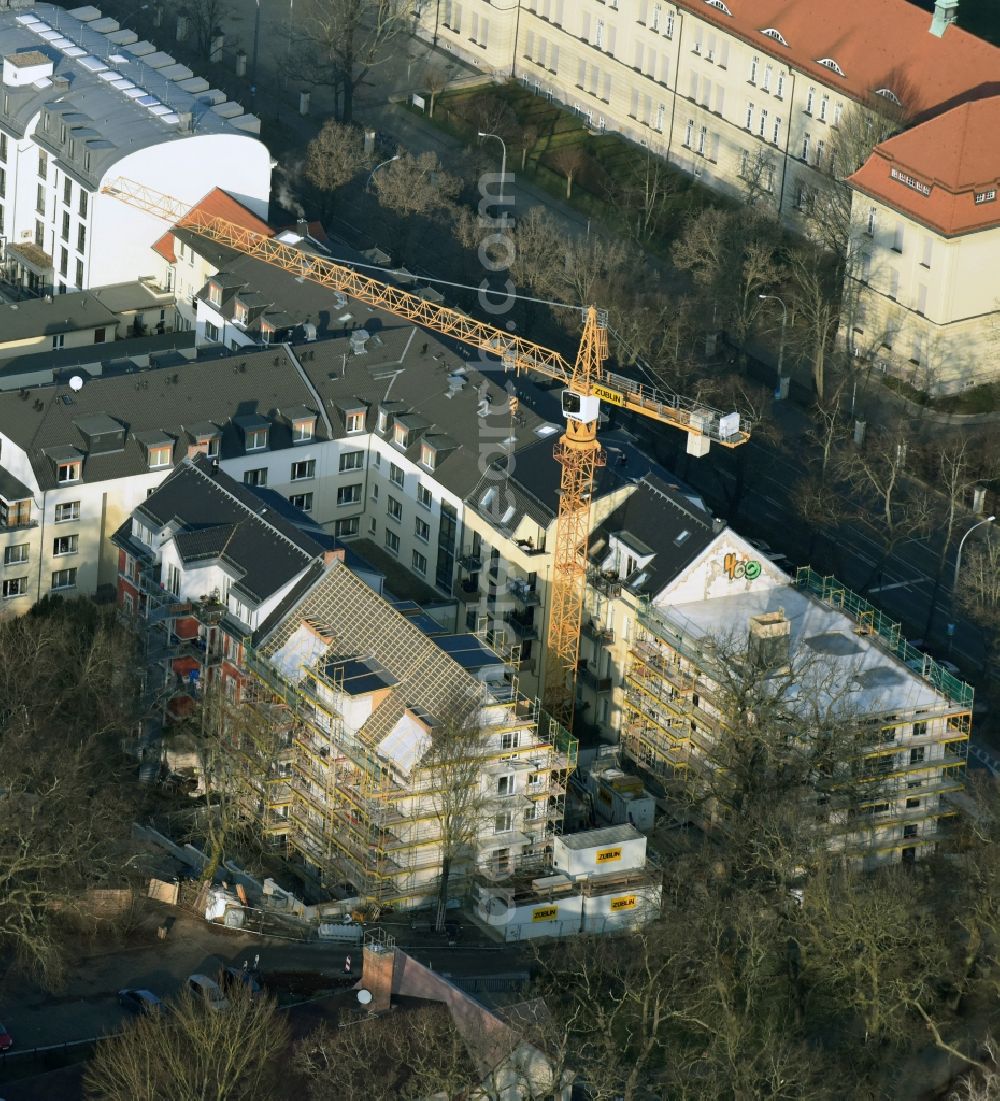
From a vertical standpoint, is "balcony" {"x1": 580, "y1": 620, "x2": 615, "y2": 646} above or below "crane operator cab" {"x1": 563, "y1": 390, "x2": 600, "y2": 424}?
below

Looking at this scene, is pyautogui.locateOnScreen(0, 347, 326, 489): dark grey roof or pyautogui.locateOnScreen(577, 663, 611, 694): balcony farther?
pyautogui.locateOnScreen(0, 347, 326, 489): dark grey roof

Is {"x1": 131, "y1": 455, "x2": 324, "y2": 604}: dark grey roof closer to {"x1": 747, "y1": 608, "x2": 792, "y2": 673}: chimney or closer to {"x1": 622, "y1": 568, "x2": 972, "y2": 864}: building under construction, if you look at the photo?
{"x1": 622, "y1": 568, "x2": 972, "y2": 864}: building under construction

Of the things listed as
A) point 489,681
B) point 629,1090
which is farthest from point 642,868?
point 629,1090

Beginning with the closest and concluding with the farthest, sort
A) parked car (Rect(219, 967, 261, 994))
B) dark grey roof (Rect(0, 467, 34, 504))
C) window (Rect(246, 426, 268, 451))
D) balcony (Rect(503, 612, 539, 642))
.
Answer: parked car (Rect(219, 967, 261, 994))
balcony (Rect(503, 612, 539, 642))
dark grey roof (Rect(0, 467, 34, 504))
window (Rect(246, 426, 268, 451))

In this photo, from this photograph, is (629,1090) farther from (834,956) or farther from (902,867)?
(902,867)

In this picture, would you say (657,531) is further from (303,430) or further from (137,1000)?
(137,1000)

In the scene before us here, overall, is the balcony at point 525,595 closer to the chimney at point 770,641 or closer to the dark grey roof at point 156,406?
the chimney at point 770,641

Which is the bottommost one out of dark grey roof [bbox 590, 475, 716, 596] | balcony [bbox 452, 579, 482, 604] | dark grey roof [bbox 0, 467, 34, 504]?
balcony [bbox 452, 579, 482, 604]

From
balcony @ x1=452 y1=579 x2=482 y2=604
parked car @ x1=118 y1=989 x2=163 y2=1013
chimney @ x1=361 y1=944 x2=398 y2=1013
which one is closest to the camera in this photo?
chimney @ x1=361 y1=944 x2=398 y2=1013

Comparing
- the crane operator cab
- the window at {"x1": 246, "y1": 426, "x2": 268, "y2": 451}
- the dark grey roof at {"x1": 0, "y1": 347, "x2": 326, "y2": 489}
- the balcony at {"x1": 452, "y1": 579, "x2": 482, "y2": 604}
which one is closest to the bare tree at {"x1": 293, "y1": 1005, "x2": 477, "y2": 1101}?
the crane operator cab
